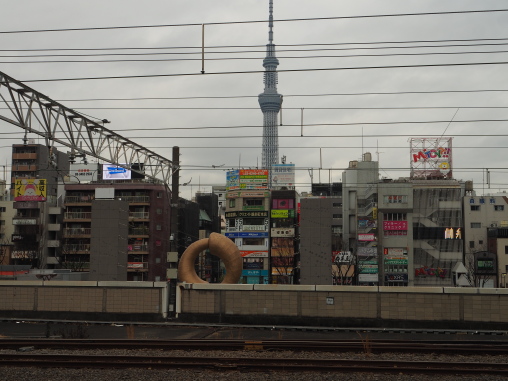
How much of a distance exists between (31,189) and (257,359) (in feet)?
182

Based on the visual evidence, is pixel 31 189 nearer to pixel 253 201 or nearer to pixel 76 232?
pixel 76 232

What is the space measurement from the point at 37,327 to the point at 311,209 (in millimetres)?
20098

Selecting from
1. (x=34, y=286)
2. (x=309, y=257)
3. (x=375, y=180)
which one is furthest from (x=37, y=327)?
(x=375, y=180)

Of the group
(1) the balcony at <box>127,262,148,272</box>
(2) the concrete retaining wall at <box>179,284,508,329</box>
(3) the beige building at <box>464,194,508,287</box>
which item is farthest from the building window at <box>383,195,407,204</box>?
(2) the concrete retaining wall at <box>179,284,508,329</box>

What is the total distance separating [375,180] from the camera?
84.8m

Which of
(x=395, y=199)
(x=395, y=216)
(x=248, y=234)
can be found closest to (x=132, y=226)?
(x=248, y=234)

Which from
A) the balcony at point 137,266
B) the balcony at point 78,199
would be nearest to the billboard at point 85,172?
the balcony at point 78,199

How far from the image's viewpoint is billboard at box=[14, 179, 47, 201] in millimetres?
63344

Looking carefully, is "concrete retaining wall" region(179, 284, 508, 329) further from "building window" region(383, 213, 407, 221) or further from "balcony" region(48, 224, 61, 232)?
"balcony" region(48, 224, 61, 232)

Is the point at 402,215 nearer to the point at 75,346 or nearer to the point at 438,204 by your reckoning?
the point at 438,204

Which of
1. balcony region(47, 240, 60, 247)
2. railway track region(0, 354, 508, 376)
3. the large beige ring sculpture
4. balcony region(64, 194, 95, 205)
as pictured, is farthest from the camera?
balcony region(47, 240, 60, 247)

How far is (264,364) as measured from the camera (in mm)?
15852

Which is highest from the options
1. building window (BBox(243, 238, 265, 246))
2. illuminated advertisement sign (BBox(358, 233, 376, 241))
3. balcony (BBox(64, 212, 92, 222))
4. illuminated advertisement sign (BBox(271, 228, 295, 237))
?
balcony (BBox(64, 212, 92, 222))

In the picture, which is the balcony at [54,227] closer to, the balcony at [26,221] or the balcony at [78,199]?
the balcony at [26,221]
